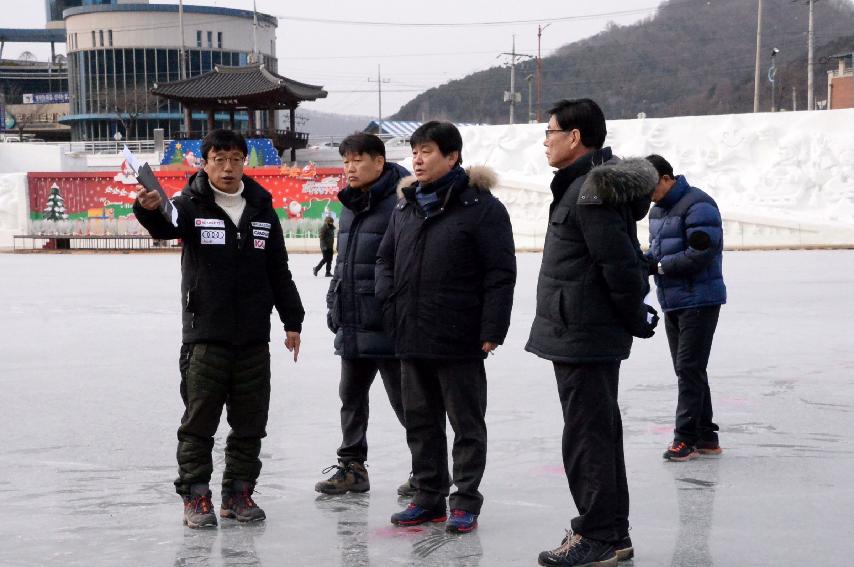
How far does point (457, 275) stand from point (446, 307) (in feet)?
0.41

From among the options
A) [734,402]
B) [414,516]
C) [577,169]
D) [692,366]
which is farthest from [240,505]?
[734,402]

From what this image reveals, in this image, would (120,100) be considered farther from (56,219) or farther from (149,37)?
(56,219)

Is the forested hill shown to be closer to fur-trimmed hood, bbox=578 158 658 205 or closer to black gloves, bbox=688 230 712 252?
black gloves, bbox=688 230 712 252

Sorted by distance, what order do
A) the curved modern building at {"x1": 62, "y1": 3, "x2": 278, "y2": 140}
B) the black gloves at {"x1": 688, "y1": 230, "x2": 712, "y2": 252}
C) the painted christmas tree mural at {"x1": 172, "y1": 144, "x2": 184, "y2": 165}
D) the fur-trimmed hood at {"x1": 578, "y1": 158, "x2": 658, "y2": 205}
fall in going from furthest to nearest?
the curved modern building at {"x1": 62, "y1": 3, "x2": 278, "y2": 140} < the painted christmas tree mural at {"x1": 172, "y1": 144, "x2": 184, "y2": 165} < the black gloves at {"x1": 688, "y1": 230, "x2": 712, "y2": 252} < the fur-trimmed hood at {"x1": 578, "y1": 158, "x2": 658, "y2": 205}

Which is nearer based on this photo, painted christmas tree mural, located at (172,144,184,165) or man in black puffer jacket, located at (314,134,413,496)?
man in black puffer jacket, located at (314,134,413,496)

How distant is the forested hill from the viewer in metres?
85.4

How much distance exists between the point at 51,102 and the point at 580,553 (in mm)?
73880

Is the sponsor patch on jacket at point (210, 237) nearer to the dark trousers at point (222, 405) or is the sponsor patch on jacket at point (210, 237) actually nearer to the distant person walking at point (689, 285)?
the dark trousers at point (222, 405)

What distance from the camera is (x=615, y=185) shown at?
10.5 ft

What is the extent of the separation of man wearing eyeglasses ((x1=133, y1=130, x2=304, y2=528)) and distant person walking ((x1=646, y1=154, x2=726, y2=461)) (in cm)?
190

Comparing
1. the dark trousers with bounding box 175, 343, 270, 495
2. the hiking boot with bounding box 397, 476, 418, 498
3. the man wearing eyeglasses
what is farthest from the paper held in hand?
the hiking boot with bounding box 397, 476, 418, 498

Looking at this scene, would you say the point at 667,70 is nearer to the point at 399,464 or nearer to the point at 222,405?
the point at 399,464

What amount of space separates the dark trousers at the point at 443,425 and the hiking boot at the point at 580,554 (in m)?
0.49

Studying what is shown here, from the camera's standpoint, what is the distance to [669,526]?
3.78 metres
